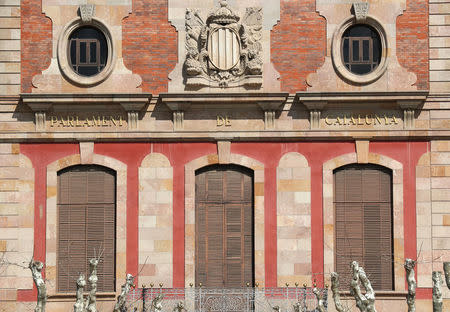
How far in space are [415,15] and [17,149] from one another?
39.3ft

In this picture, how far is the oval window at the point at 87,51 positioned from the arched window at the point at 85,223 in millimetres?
2845

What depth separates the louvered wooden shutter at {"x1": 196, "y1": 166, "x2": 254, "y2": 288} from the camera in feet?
94.8

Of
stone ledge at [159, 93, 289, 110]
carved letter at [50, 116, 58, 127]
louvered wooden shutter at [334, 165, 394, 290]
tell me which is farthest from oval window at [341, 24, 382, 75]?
carved letter at [50, 116, 58, 127]

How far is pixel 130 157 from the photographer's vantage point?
95.7 feet

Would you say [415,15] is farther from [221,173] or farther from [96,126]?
[96,126]

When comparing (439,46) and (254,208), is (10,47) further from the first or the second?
(439,46)

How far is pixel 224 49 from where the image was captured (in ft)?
95.8

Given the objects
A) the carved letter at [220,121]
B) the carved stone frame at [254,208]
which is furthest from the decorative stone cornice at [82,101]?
the carved stone frame at [254,208]

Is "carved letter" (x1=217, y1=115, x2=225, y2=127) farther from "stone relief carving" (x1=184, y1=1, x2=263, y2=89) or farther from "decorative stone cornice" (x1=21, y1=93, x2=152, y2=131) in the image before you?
"decorative stone cornice" (x1=21, y1=93, x2=152, y2=131)

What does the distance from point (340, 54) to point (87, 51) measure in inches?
287

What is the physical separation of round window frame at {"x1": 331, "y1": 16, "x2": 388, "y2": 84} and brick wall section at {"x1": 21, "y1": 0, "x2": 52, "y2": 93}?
8182 millimetres

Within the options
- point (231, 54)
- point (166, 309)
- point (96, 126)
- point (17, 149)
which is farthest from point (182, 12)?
point (166, 309)

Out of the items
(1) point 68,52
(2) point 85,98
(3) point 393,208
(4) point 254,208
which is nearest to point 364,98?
(3) point 393,208

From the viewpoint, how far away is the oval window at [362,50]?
96.4ft
